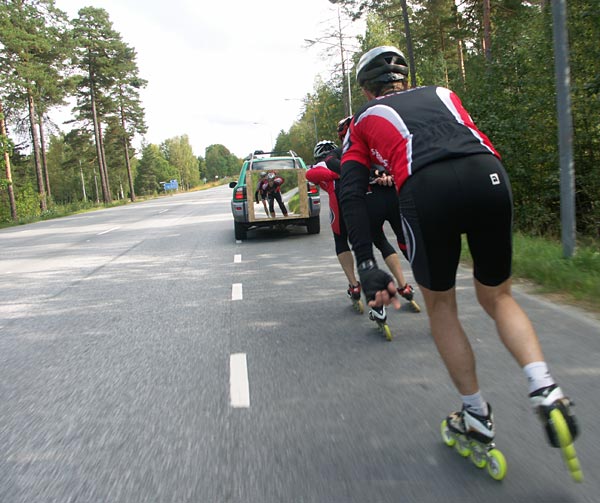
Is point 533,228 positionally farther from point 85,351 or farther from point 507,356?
point 85,351

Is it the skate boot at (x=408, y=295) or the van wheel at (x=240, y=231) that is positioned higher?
the van wheel at (x=240, y=231)

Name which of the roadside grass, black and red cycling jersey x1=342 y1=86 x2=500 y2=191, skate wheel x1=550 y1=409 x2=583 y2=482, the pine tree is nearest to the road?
skate wheel x1=550 y1=409 x2=583 y2=482

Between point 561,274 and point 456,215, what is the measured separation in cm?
445

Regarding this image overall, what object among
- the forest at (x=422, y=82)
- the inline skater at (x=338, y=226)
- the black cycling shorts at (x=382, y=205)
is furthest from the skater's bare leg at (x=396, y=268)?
the forest at (x=422, y=82)

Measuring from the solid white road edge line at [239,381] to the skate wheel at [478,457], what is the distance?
4.61 feet

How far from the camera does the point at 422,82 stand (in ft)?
108

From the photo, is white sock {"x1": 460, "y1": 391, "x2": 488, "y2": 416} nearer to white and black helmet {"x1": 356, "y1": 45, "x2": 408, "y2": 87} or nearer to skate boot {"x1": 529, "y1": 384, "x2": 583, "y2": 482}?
skate boot {"x1": 529, "y1": 384, "x2": 583, "y2": 482}

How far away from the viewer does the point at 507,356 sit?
398 cm

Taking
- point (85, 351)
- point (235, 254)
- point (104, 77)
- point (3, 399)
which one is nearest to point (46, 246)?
point (235, 254)

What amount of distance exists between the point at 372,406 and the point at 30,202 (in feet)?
154

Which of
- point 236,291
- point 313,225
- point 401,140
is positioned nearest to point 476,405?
point 401,140

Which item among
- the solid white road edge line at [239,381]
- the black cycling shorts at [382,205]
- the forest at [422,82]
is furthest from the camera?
the forest at [422,82]

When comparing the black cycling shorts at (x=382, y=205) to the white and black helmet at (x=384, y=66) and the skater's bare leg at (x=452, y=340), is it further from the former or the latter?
the skater's bare leg at (x=452, y=340)

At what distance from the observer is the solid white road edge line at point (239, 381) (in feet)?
11.4
